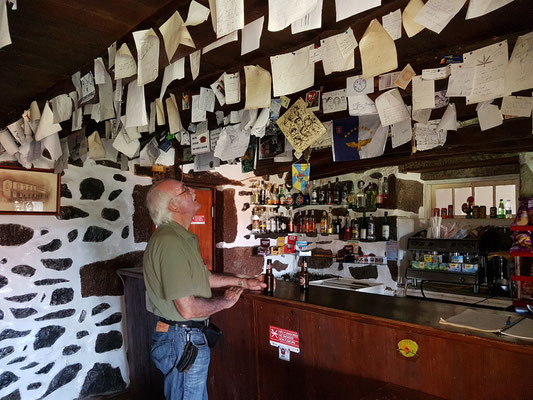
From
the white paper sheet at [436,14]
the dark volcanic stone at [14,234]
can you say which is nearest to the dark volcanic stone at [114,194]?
the dark volcanic stone at [14,234]

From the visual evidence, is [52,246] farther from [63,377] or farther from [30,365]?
[63,377]

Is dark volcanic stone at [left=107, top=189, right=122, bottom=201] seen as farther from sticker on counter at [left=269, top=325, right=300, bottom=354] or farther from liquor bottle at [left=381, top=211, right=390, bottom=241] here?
liquor bottle at [left=381, top=211, right=390, bottom=241]

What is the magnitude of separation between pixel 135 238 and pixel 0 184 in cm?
121

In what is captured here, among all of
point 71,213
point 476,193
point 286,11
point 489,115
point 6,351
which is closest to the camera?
point 286,11

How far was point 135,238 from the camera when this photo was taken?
152 inches

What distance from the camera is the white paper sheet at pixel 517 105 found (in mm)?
1922

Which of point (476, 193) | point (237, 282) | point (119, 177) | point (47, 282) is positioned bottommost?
point (47, 282)

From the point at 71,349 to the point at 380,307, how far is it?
2.76m

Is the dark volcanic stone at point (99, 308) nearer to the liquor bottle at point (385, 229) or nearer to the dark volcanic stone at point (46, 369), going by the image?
the dark volcanic stone at point (46, 369)

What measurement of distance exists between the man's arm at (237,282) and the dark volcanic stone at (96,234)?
1507mm

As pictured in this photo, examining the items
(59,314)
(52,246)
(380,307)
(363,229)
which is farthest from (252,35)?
(363,229)

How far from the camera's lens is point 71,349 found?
11.4 ft

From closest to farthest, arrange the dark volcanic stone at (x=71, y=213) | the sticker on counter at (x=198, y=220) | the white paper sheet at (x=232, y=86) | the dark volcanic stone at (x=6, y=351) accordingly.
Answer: the white paper sheet at (x=232, y=86)
the dark volcanic stone at (x=6, y=351)
the dark volcanic stone at (x=71, y=213)
the sticker on counter at (x=198, y=220)

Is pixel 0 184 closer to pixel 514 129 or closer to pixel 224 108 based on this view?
pixel 224 108
